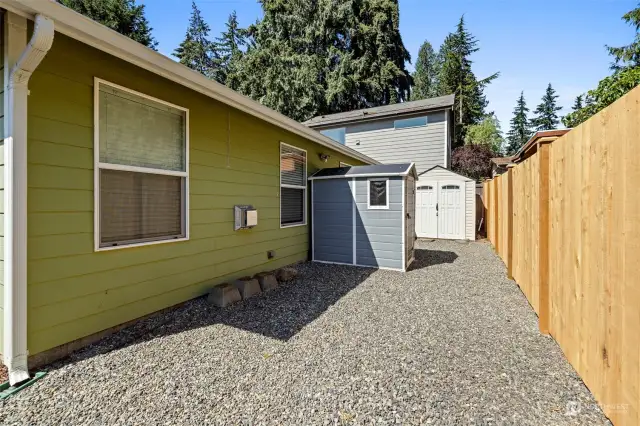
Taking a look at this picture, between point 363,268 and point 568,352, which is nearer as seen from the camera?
point 568,352

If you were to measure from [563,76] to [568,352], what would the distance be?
10.2 m

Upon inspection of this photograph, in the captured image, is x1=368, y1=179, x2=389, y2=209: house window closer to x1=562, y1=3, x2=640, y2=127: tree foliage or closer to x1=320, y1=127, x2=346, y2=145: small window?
x1=320, y1=127, x2=346, y2=145: small window

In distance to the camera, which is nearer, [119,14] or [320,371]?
[320,371]

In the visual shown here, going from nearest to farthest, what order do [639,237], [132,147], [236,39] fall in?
[639,237] < [132,147] < [236,39]

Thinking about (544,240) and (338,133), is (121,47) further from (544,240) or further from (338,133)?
(338,133)

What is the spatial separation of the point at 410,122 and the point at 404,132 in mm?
424

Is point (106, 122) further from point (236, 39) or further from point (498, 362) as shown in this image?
point (236, 39)

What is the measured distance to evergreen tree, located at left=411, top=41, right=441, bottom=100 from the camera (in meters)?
30.5

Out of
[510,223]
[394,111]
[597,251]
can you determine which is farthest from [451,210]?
[597,251]

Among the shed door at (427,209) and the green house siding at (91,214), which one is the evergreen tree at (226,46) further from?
the green house siding at (91,214)

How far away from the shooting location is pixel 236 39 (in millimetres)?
27453

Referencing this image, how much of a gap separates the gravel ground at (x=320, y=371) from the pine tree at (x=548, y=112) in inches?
1759

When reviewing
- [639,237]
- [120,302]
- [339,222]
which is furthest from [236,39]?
[639,237]

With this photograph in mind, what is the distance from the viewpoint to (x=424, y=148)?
36.8 feet
